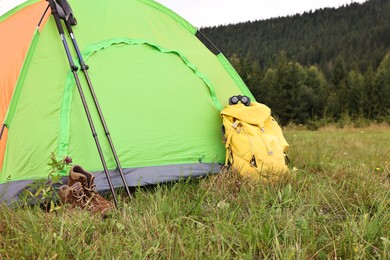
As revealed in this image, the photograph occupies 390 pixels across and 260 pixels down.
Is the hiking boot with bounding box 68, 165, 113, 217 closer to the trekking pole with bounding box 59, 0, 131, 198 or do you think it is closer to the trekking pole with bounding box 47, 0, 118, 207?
the trekking pole with bounding box 47, 0, 118, 207

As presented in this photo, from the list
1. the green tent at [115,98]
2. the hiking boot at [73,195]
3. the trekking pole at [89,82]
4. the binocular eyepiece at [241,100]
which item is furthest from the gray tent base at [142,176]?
the binocular eyepiece at [241,100]

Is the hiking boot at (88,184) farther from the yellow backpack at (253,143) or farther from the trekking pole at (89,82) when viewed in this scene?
the yellow backpack at (253,143)

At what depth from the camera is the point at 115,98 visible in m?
3.17

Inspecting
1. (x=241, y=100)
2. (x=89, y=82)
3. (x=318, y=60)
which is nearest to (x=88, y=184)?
(x=89, y=82)

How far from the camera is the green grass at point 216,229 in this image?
5.37ft

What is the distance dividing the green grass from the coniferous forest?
57.9 feet

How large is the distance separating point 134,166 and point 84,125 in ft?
1.81

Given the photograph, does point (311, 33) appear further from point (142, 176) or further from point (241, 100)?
point (142, 176)

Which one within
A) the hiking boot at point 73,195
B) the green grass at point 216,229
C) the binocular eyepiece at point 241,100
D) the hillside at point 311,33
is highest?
the hillside at point 311,33

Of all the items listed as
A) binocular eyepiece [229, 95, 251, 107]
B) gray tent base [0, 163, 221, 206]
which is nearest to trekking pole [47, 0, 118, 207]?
gray tent base [0, 163, 221, 206]

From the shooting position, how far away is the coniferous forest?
125 feet

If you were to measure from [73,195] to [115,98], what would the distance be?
3.65 feet

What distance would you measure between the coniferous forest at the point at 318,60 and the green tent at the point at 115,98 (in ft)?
55.2

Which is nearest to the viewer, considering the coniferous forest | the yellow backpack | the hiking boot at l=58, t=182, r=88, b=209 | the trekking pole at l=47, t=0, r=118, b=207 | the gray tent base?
the hiking boot at l=58, t=182, r=88, b=209
